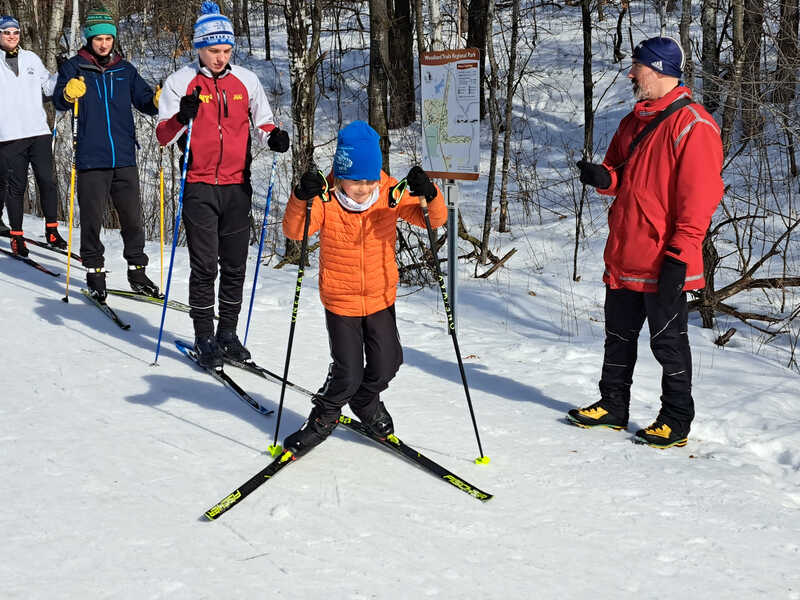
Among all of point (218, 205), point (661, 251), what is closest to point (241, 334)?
point (218, 205)

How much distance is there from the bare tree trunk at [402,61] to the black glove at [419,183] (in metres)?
13.4

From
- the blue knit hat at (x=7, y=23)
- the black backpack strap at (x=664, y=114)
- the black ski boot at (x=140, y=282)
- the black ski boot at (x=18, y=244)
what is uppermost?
the blue knit hat at (x=7, y=23)

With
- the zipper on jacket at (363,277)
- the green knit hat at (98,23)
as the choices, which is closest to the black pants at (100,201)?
the green knit hat at (98,23)

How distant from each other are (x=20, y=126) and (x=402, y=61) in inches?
422

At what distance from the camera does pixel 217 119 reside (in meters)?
5.08

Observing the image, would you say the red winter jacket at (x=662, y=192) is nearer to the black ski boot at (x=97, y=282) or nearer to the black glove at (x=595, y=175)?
the black glove at (x=595, y=175)

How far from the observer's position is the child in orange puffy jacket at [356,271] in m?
3.74

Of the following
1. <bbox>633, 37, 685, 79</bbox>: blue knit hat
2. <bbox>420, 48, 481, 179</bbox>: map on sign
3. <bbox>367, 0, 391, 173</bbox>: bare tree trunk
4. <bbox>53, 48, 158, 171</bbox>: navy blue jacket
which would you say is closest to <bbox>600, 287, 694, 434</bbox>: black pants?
<bbox>633, 37, 685, 79</bbox>: blue knit hat

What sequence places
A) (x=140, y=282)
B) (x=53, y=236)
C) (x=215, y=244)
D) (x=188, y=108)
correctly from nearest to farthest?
(x=188, y=108) → (x=215, y=244) → (x=140, y=282) → (x=53, y=236)

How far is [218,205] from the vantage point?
205 inches

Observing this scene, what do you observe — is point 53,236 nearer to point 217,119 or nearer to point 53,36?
point 217,119

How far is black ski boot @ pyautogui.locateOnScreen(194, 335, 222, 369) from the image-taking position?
208 inches

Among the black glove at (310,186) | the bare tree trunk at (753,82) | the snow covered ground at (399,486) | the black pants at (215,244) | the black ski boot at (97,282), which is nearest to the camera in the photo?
the snow covered ground at (399,486)

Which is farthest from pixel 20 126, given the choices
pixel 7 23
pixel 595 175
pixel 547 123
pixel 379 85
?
pixel 547 123
